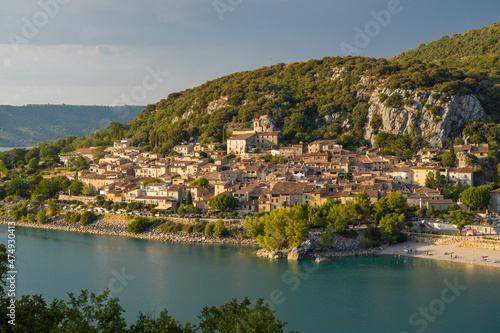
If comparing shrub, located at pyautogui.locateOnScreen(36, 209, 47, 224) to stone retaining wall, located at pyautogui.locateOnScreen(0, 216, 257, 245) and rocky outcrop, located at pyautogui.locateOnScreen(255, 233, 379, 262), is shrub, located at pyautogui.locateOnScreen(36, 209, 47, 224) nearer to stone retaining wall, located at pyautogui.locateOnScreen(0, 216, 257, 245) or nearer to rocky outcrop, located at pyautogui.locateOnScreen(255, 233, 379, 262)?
stone retaining wall, located at pyautogui.locateOnScreen(0, 216, 257, 245)

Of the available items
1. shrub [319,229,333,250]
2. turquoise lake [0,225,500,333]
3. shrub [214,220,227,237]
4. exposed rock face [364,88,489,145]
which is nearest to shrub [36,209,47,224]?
turquoise lake [0,225,500,333]

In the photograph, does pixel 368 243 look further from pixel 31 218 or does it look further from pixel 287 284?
pixel 31 218

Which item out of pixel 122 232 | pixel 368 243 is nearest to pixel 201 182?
pixel 122 232

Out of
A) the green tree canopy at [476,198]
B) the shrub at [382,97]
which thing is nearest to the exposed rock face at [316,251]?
the green tree canopy at [476,198]

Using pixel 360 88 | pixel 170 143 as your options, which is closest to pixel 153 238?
pixel 170 143

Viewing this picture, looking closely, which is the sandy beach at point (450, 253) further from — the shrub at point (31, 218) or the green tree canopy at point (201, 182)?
the shrub at point (31, 218)
